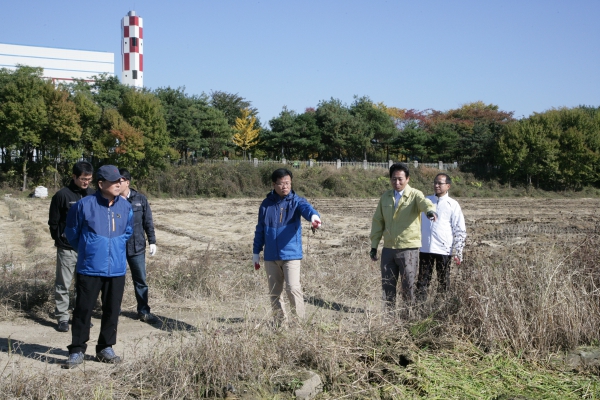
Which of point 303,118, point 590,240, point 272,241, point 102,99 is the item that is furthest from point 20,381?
point 303,118

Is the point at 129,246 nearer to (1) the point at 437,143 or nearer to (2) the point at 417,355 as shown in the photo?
(2) the point at 417,355

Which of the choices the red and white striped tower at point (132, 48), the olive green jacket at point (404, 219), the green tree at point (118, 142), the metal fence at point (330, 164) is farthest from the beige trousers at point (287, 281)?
the red and white striped tower at point (132, 48)

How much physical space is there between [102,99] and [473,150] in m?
26.5

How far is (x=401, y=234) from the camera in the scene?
521cm

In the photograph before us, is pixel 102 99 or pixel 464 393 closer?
pixel 464 393

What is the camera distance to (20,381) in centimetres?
341

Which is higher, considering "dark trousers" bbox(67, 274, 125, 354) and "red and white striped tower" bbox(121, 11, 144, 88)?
"red and white striped tower" bbox(121, 11, 144, 88)

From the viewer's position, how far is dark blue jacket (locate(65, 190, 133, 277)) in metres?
4.32

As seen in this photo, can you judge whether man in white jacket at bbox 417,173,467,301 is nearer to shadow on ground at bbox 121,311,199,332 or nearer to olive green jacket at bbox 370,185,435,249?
olive green jacket at bbox 370,185,435,249

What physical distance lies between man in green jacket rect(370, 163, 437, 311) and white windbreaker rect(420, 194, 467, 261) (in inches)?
12.9

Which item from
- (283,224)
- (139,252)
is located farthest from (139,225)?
(283,224)

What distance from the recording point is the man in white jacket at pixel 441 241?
549cm

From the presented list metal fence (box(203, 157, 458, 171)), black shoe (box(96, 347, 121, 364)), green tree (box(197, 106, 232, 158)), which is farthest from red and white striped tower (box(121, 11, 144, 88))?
black shoe (box(96, 347, 121, 364))

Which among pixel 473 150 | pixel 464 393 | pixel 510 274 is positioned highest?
pixel 473 150
